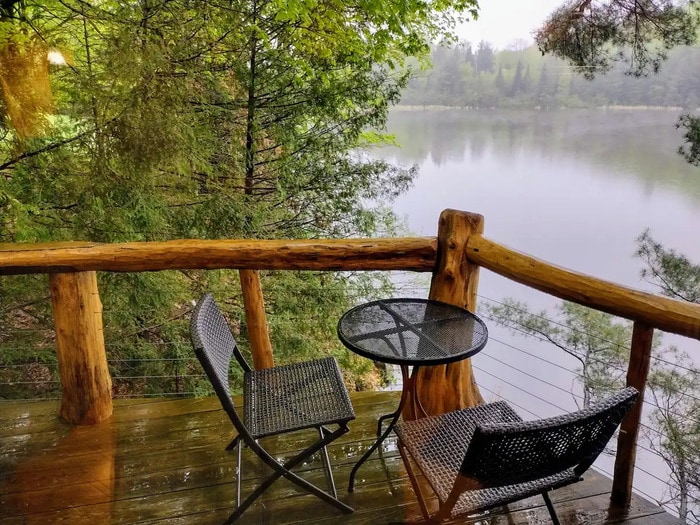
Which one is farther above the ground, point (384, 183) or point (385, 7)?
point (385, 7)

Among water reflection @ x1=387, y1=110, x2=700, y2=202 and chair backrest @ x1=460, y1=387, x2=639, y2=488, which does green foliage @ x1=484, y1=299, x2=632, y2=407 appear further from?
chair backrest @ x1=460, y1=387, x2=639, y2=488

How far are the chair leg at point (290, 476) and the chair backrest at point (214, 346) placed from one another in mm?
160

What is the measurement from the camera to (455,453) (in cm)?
159

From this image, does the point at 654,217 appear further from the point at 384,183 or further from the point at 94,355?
the point at 94,355

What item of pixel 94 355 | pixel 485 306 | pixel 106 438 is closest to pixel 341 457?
pixel 106 438

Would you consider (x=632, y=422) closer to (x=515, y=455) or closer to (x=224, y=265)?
(x=515, y=455)

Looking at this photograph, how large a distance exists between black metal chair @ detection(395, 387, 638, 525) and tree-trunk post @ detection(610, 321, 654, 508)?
1.39 ft

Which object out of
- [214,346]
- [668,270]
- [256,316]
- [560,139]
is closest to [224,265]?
[256,316]

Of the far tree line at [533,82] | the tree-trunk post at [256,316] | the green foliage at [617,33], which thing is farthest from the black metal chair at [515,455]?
the green foliage at [617,33]

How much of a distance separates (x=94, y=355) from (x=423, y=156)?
4.76 metres

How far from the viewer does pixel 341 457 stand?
2.13 metres

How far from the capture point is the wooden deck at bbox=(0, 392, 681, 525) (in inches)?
Answer: 70.5

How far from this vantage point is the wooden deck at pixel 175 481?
5.88 ft

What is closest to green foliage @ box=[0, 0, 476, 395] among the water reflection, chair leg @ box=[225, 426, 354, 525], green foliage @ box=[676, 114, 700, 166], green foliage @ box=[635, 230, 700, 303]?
the water reflection
